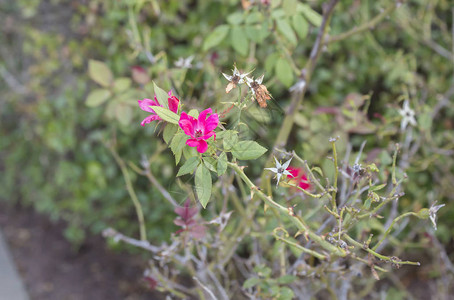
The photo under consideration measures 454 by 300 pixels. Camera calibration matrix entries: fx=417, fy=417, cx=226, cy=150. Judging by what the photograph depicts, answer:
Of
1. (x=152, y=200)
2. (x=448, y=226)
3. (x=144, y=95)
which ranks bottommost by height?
(x=448, y=226)

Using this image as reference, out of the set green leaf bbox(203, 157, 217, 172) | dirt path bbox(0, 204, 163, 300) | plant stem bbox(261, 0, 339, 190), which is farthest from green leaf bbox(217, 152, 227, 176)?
dirt path bbox(0, 204, 163, 300)

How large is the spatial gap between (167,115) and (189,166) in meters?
0.12

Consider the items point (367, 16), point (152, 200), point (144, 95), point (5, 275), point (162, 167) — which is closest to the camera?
point (144, 95)

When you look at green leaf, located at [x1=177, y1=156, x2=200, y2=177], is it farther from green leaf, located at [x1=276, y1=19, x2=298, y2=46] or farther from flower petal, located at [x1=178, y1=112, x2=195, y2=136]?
green leaf, located at [x1=276, y1=19, x2=298, y2=46]

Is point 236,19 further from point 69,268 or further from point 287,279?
point 69,268

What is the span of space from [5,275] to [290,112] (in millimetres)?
2468

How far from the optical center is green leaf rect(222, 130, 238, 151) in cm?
83

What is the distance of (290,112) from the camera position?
64.4 inches

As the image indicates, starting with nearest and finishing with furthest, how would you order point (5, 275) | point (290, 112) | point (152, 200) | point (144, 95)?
point (290, 112) < point (144, 95) < point (152, 200) < point (5, 275)

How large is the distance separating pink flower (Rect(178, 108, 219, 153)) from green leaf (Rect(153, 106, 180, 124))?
10 millimetres

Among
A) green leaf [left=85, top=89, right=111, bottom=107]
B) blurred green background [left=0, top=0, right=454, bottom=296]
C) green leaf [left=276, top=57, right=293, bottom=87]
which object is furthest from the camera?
blurred green background [left=0, top=0, right=454, bottom=296]

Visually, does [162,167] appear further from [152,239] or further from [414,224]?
[414,224]

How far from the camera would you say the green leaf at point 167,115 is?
0.77 m

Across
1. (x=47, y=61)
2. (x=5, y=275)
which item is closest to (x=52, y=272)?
(x=5, y=275)
